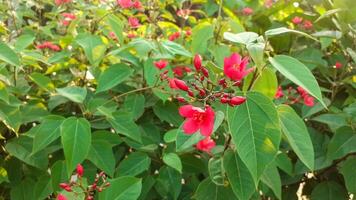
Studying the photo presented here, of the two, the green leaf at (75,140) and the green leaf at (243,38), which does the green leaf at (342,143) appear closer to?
the green leaf at (243,38)

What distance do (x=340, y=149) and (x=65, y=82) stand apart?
3.47 feet

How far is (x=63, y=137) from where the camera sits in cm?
127

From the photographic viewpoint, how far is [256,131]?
3.24ft

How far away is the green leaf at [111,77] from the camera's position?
153cm

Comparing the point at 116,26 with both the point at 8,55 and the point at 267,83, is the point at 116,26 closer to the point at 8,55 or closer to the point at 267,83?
the point at 8,55

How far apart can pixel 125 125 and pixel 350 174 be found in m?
0.73

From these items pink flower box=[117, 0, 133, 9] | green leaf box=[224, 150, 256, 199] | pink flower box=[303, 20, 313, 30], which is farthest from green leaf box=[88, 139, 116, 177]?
pink flower box=[303, 20, 313, 30]

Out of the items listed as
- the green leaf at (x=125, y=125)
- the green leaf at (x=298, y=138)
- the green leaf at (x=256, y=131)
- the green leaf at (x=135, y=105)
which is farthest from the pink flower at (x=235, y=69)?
the green leaf at (x=135, y=105)

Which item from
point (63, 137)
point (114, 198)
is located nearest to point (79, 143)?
point (63, 137)

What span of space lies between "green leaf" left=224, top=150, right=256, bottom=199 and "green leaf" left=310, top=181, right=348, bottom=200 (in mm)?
616

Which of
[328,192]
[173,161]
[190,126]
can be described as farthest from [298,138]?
[328,192]

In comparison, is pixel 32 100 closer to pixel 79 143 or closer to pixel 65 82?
pixel 65 82

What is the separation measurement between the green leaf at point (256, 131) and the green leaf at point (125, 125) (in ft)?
1.67

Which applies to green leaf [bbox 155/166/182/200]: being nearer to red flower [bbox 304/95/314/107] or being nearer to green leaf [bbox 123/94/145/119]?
green leaf [bbox 123/94/145/119]
